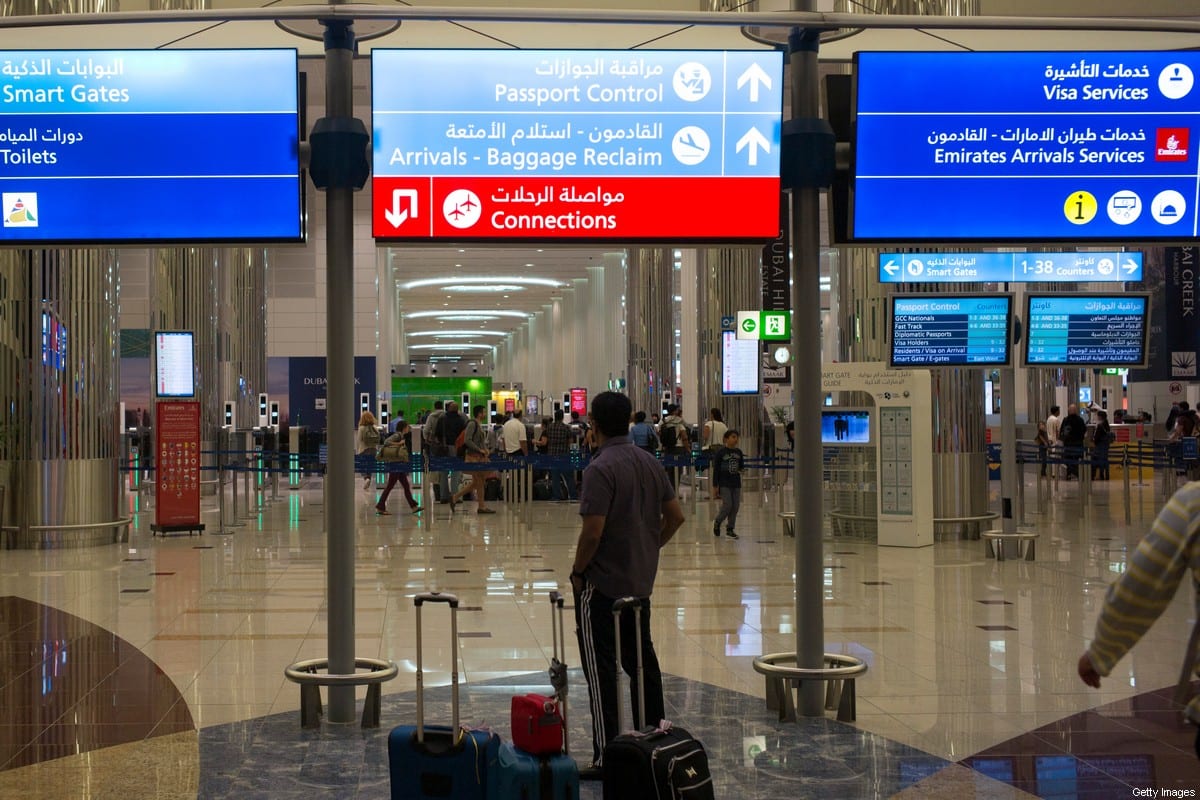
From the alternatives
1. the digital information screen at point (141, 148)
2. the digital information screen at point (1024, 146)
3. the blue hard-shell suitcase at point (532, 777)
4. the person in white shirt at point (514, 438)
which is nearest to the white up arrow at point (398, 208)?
the digital information screen at point (141, 148)

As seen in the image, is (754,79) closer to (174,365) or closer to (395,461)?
(395,461)

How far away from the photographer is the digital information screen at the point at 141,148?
581 centimetres

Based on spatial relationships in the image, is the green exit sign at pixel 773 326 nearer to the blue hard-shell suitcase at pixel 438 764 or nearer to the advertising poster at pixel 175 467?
the advertising poster at pixel 175 467

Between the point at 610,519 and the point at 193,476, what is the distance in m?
11.9

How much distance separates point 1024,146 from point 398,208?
2.94 metres

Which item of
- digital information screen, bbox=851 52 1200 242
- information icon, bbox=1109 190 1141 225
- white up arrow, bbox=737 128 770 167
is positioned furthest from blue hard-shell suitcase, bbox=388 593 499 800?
information icon, bbox=1109 190 1141 225

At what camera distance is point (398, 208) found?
232 inches

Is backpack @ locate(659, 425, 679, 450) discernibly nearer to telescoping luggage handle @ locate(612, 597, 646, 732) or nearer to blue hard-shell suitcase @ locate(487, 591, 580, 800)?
telescoping luggage handle @ locate(612, 597, 646, 732)

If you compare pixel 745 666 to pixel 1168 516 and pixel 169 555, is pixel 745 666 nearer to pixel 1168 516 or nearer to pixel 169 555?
pixel 1168 516

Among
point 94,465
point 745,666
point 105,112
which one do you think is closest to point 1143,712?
point 745,666

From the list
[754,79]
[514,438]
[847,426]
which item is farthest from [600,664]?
[514,438]

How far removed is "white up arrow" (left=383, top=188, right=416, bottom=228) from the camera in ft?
19.2

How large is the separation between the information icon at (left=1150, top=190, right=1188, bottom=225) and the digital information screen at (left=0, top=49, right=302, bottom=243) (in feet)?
13.1

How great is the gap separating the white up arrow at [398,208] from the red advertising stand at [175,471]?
418 inches
